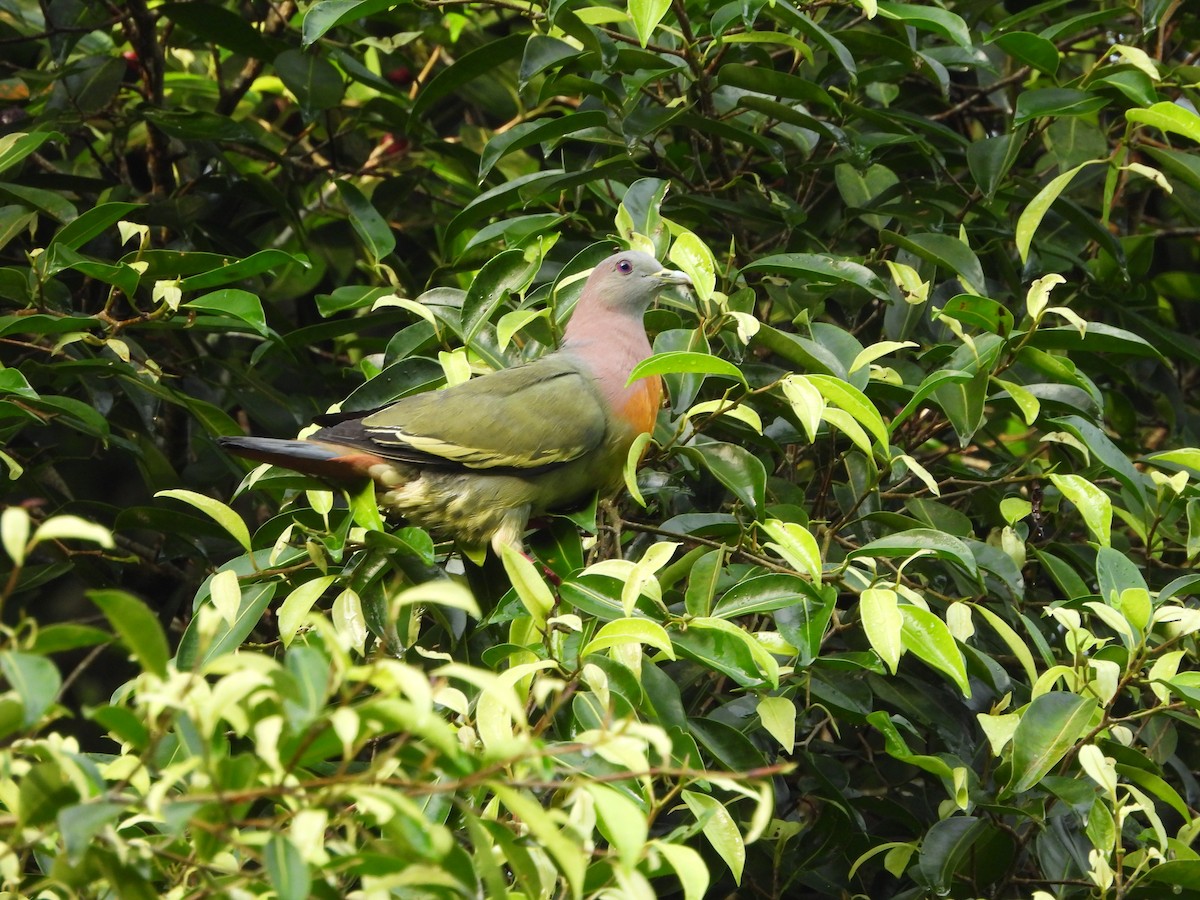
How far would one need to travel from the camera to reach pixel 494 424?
9.75 feet

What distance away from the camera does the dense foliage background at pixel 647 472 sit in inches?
60.4

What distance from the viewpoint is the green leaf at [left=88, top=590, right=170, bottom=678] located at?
137cm

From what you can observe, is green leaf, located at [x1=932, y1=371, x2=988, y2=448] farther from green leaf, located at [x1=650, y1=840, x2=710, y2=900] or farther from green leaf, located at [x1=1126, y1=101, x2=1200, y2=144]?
green leaf, located at [x1=650, y1=840, x2=710, y2=900]

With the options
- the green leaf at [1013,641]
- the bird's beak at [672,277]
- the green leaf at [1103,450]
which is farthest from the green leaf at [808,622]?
the bird's beak at [672,277]

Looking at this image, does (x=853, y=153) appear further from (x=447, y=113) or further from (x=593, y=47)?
(x=447, y=113)

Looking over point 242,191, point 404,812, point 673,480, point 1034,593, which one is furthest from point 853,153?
point 404,812

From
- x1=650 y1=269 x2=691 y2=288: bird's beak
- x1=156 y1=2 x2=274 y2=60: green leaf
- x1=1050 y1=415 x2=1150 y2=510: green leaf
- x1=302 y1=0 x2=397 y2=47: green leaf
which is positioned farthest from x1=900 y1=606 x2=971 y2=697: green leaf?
x1=156 y1=2 x2=274 y2=60: green leaf

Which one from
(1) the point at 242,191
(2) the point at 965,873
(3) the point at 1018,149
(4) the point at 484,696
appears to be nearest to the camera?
(4) the point at 484,696

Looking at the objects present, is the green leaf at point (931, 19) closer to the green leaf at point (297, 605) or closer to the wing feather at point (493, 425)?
the wing feather at point (493, 425)

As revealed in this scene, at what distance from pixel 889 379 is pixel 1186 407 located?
1.68m

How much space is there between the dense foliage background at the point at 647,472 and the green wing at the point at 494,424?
0.29 ft

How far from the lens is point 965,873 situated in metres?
2.75

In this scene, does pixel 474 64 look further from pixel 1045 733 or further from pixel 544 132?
pixel 1045 733

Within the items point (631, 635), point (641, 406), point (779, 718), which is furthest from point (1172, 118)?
point (631, 635)
